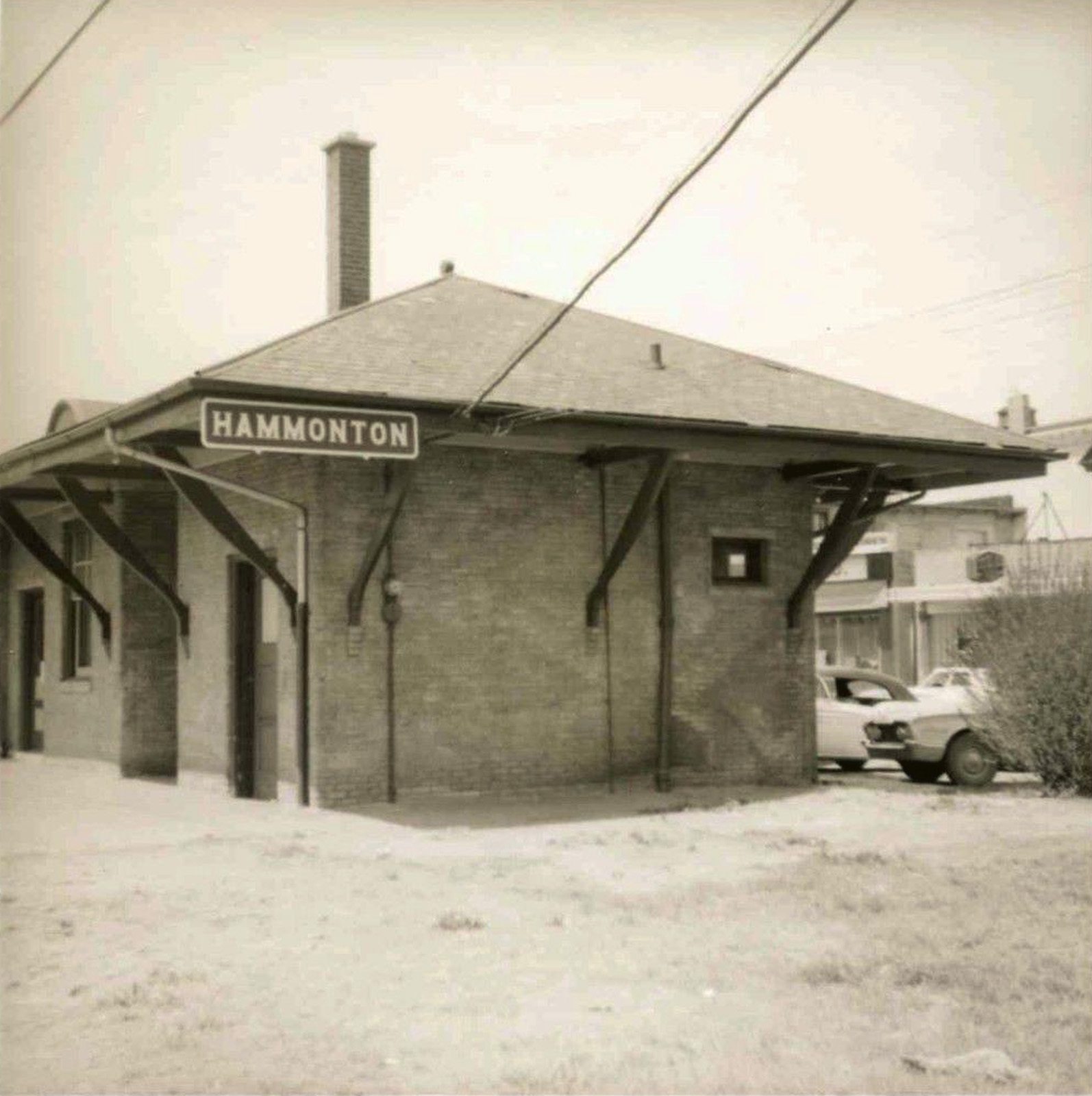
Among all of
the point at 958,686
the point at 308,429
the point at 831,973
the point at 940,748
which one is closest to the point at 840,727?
the point at 940,748

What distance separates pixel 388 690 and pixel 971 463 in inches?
280

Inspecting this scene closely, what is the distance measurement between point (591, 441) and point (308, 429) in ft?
9.84

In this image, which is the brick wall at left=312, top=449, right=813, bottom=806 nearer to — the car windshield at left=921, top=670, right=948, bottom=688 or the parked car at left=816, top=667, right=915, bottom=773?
the parked car at left=816, top=667, right=915, bottom=773

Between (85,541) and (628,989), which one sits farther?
(85,541)

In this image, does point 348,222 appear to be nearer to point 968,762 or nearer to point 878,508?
point 878,508

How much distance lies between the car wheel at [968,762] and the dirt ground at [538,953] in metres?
4.63

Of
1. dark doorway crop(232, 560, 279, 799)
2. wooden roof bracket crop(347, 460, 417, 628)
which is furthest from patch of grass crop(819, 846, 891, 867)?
dark doorway crop(232, 560, 279, 799)

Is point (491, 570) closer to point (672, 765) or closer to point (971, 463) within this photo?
point (672, 765)

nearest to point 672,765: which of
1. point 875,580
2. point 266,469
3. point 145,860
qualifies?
point 266,469

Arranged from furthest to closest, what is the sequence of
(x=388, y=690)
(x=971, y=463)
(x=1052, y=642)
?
(x=971, y=463) → (x=1052, y=642) → (x=388, y=690)

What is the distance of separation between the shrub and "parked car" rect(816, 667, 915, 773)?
2.98 meters

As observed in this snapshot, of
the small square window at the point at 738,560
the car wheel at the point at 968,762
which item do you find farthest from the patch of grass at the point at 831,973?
the car wheel at the point at 968,762

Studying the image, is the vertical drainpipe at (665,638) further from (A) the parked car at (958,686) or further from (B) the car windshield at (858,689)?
(B) the car windshield at (858,689)

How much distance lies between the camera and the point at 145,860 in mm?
11359
